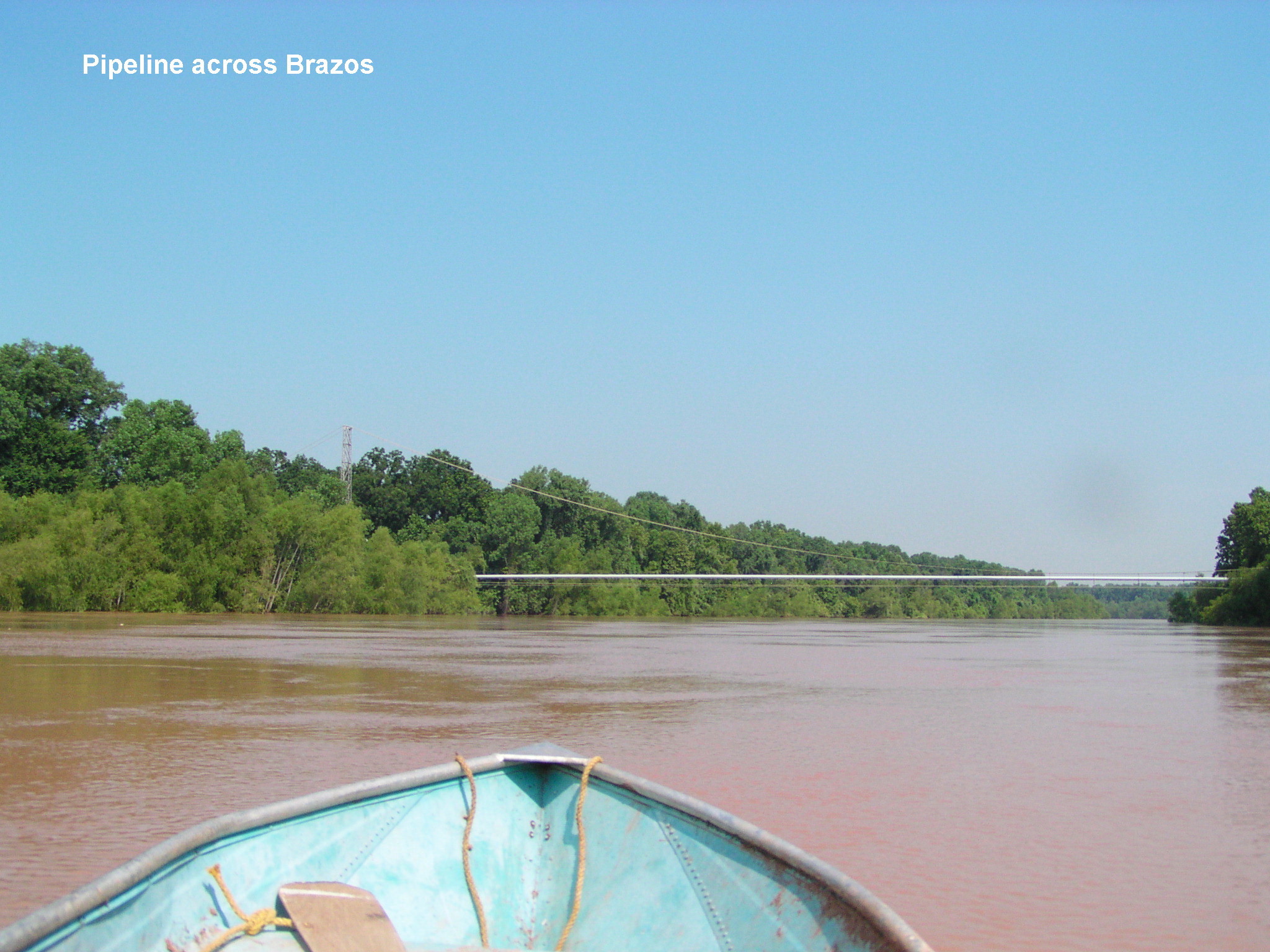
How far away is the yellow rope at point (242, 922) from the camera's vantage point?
7.47 ft

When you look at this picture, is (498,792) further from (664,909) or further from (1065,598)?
(1065,598)

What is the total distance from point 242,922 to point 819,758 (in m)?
4.33

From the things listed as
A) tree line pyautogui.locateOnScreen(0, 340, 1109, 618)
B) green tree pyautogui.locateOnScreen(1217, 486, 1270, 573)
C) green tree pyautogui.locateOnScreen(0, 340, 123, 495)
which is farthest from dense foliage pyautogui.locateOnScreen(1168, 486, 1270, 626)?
green tree pyautogui.locateOnScreen(0, 340, 123, 495)

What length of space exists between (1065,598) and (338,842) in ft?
323

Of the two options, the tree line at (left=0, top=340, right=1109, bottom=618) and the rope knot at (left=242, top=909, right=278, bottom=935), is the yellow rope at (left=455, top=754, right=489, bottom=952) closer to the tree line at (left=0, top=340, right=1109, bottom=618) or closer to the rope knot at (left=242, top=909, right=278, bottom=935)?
the rope knot at (left=242, top=909, right=278, bottom=935)

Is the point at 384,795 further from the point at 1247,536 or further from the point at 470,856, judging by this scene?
the point at 1247,536

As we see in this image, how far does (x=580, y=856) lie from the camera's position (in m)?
2.74

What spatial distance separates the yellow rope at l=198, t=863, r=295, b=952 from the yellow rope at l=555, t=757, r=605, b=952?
639mm

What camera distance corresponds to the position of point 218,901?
2336 mm

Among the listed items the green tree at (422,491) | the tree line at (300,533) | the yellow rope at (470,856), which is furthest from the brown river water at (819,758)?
the green tree at (422,491)

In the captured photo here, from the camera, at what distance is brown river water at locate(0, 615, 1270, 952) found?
358cm

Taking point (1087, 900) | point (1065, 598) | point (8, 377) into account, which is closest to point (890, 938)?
point (1087, 900)

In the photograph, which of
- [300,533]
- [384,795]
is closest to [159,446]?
[300,533]

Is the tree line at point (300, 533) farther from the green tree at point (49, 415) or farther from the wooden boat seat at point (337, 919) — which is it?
the wooden boat seat at point (337, 919)
